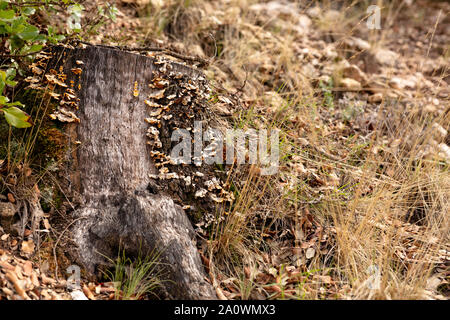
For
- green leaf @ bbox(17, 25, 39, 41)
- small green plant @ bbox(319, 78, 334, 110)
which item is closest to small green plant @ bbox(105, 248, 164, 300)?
green leaf @ bbox(17, 25, 39, 41)

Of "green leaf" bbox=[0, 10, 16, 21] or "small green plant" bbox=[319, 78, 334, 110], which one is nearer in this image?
"green leaf" bbox=[0, 10, 16, 21]

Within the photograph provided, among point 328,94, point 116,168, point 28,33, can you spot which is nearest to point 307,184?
point 116,168

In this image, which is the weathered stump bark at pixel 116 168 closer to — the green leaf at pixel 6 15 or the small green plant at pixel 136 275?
the small green plant at pixel 136 275

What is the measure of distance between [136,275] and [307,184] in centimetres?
127

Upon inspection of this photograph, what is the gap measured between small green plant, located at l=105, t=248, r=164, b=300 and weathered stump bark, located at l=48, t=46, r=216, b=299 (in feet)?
0.17

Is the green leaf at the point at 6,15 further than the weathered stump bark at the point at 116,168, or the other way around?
the weathered stump bark at the point at 116,168

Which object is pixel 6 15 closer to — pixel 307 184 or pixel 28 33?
pixel 28 33

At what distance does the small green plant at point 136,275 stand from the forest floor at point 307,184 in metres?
0.08

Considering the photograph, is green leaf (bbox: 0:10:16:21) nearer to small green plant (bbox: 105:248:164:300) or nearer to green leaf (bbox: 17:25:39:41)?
green leaf (bbox: 17:25:39:41)

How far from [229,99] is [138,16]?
181 centimetres

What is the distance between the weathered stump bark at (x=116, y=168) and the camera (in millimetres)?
2078

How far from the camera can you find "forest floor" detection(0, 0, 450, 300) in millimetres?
2018

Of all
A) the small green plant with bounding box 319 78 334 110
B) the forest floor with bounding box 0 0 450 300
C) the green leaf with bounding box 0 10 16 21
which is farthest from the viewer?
the small green plant with bounding box 319 78 334 110

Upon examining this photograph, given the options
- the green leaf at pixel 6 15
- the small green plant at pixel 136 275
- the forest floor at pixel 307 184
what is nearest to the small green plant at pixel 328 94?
the forest floor at pixel 307 184
